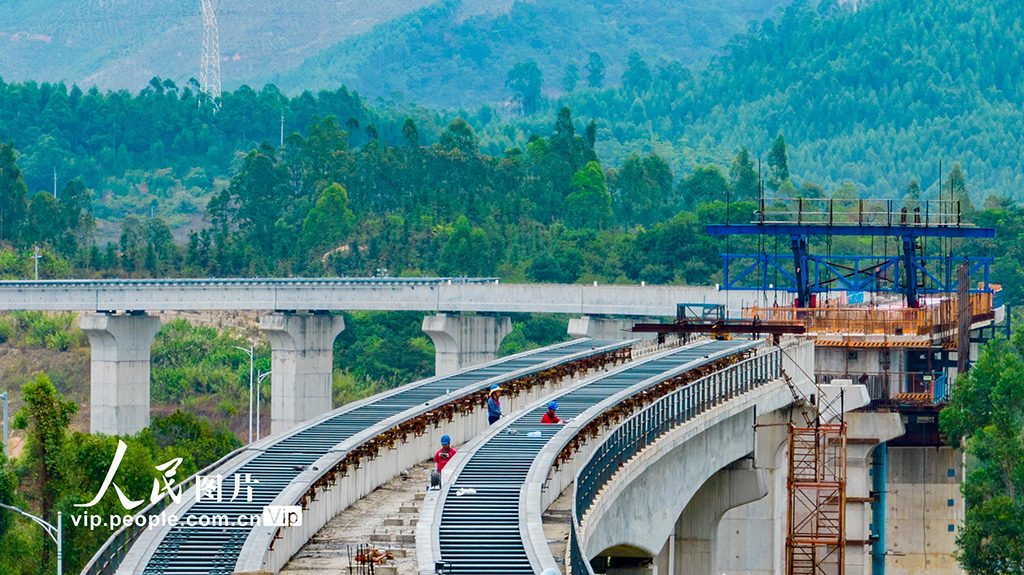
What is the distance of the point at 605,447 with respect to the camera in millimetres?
32344

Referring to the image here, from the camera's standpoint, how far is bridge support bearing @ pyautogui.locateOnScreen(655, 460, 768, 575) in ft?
171

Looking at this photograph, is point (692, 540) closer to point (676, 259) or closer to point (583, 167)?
point (676, 259)

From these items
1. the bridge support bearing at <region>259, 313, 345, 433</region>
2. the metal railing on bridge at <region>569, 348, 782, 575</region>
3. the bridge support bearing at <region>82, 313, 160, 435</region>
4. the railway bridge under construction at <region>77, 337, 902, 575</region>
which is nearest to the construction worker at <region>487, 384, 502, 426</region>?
the railway bridge under construction at <region>77, 337, 902, 575</region>

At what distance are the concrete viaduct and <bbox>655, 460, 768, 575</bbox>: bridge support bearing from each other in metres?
45.8

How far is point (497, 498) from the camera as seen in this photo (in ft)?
94.0

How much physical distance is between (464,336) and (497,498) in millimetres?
71524

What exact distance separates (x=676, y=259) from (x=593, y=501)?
351 ft

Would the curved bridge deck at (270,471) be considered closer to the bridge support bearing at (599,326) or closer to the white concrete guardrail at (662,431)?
the white concrete guardrail at (662,431)

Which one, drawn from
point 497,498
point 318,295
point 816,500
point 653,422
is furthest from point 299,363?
point 497,498

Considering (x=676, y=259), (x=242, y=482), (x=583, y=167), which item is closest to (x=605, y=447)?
(x=242, y=482)

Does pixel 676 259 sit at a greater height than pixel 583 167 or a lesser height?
lesser

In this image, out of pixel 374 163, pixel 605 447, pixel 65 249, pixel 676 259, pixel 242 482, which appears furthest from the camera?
→ pixel 374 163

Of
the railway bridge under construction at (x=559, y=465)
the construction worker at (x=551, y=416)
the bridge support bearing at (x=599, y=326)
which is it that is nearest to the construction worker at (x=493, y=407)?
the railway bridge under construction at (x=559, y=465)

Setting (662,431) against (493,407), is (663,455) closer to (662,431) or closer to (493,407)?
(662,431)
